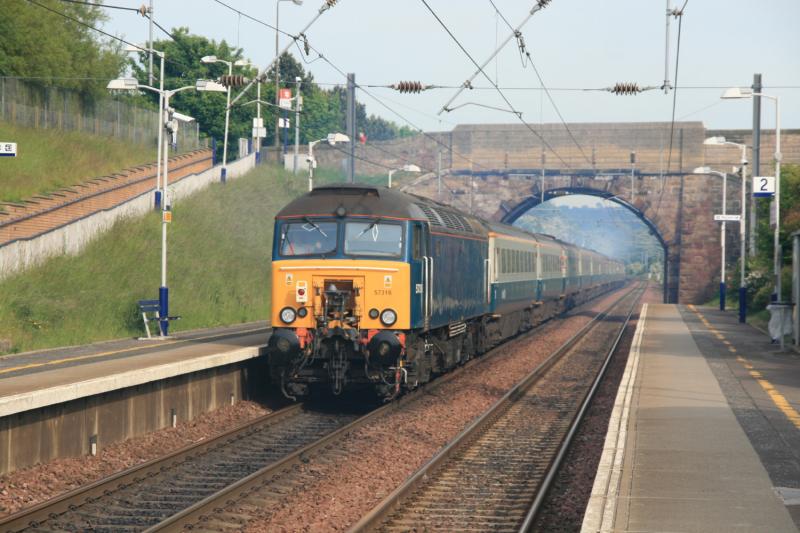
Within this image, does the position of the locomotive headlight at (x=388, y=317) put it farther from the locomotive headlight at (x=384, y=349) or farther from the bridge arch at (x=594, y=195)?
the bridge arch at (x=594, y=195)

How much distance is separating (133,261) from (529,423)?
21.8 metres

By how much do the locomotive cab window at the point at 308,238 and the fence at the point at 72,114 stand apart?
88.3 feet

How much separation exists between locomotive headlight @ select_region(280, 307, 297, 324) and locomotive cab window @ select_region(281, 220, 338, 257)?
3.32 feet

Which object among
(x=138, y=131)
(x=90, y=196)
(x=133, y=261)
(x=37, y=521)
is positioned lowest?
(x=37, y=521)

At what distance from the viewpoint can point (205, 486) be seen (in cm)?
1223

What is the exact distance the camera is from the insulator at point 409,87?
2619 centimetres

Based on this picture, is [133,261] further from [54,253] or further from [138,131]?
[138,131]

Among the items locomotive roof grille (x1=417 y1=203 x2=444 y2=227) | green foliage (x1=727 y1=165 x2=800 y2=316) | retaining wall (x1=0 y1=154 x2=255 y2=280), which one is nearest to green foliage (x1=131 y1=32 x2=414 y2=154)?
retaining wall (x1=0 y1=154 x2=255 y2=280)

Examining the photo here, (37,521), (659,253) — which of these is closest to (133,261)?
(37,521)

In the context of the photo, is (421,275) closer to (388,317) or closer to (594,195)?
(388,317)

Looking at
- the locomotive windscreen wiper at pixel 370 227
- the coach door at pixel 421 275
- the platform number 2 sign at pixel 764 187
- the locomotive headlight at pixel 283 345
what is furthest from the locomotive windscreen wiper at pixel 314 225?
the platform number 2 sign at pixel 764 187

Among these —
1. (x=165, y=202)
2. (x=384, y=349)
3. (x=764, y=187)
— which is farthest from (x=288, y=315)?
(x=764, y=187)

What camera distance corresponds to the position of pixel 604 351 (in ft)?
102

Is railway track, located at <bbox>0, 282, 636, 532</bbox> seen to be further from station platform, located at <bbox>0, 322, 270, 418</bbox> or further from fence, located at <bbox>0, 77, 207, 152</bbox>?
fence, located at <bbox>0, 77, 207, 152</bbox>
